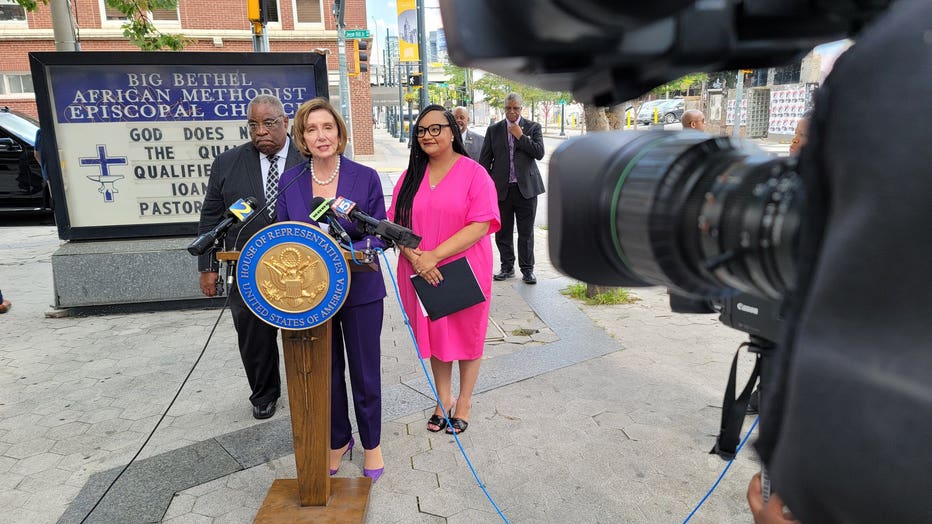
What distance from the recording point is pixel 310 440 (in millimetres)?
2449

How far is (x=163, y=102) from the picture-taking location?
17.0ft

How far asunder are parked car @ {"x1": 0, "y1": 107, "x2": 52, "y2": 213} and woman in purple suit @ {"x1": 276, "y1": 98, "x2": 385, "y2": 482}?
8.45 m

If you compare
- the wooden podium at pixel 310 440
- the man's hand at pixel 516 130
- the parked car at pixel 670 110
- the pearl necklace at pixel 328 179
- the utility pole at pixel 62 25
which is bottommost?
the wooden podium at pixel 310 440

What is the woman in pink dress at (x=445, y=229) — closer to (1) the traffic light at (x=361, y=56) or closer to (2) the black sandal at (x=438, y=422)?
(2) the black sandal at (x=438, y=422)

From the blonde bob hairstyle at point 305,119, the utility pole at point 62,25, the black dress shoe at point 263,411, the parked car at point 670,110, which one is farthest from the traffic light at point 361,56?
the blonde bob hairstyle at point 305,119

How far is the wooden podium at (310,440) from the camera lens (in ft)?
7.72

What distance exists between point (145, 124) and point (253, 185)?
2724 millimetres

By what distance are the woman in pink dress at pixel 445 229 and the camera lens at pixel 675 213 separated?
6.54 feet

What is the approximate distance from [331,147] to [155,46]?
18.9 feet

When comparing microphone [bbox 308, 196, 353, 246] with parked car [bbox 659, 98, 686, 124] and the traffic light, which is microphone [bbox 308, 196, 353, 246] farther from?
parked car [bbox 659, 98, 686, 124]

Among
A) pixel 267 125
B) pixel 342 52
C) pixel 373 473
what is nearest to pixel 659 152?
pixel 373 473

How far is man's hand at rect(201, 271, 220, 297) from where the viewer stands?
114 inches

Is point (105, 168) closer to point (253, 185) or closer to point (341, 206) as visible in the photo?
point (253, 185)

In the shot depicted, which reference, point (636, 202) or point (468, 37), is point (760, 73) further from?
point (468, 37)
